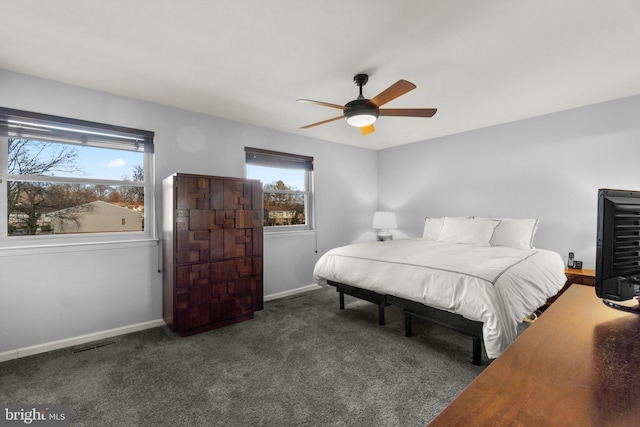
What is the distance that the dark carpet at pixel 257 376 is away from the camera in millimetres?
1743

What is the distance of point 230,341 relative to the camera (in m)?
2.70

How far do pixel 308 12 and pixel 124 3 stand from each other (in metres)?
1.07

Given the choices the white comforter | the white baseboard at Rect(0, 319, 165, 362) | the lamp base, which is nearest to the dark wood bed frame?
the white comforter

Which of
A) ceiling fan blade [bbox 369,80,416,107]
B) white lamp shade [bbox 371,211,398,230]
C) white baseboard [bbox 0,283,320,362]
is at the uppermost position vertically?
ceiling fan blade [bbox 369,80,416,107]

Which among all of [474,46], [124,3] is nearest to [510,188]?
[474,46]

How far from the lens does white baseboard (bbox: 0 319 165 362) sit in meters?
2.43

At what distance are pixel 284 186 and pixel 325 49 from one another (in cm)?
243

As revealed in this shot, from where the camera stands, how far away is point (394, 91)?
2133 mm

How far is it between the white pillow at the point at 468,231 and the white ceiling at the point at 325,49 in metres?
1.49

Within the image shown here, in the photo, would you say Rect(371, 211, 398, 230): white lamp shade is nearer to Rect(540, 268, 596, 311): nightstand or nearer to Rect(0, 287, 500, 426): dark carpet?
Rect(0, 287, 500, 426): dark carpet

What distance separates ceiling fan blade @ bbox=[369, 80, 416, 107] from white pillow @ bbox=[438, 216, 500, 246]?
7.41 feet

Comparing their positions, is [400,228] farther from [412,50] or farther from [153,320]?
[153,320]

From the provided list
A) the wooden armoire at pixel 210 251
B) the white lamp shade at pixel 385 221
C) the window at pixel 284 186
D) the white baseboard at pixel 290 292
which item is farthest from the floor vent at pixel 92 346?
the white lamp shade at pixel 385 221

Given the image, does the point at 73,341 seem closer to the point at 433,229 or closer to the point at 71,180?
the point at 71,180
